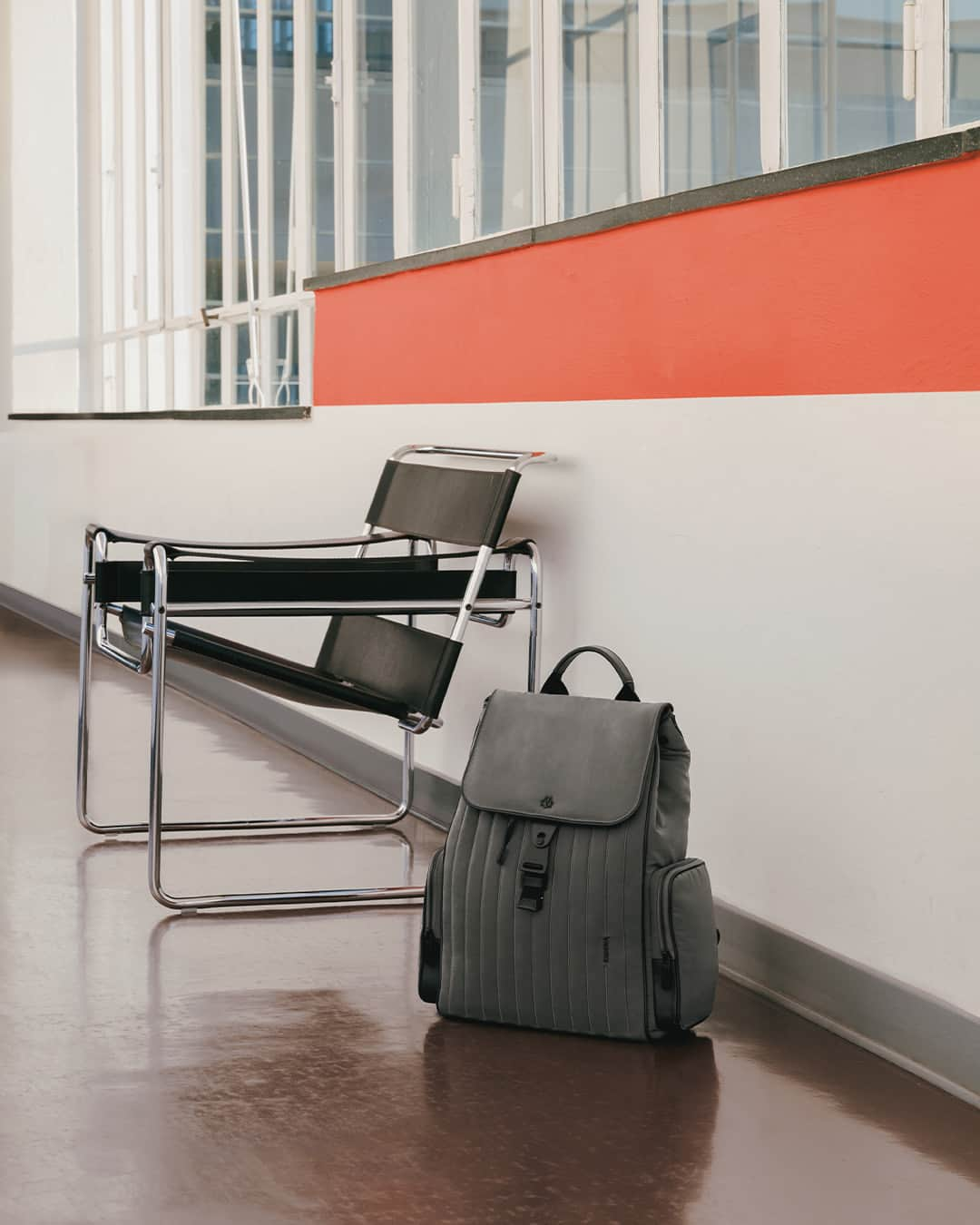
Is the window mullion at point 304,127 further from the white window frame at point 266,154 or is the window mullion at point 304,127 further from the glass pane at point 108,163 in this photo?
the glass pane at point 108,163

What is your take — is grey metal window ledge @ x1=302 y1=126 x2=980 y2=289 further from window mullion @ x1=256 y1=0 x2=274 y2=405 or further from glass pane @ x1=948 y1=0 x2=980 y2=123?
window mullion @ x1=256 y1=0 x2=274 y2=405

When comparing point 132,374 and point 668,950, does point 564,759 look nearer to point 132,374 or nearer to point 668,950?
point 668,950

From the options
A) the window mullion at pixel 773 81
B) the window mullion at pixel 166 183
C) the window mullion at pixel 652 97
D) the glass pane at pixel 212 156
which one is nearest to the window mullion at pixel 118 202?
the window mullion at pixel 166 183

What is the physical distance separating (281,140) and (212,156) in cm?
77

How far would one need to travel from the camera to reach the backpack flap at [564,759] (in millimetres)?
2217

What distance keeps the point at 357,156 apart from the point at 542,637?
202 centimetres

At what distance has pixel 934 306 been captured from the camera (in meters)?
2.10

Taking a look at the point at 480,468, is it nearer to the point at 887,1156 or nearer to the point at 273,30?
the point at 887,1156

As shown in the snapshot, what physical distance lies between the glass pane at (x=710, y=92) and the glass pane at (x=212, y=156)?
3358 millimetres

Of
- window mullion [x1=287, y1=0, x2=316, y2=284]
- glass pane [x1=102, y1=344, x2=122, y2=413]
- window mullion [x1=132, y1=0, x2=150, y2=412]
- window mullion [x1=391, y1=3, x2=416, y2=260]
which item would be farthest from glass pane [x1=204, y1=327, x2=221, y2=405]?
window mullion [x1=391, y1=3, x2=416, y2=260]

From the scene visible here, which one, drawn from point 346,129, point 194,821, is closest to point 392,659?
point 194,821

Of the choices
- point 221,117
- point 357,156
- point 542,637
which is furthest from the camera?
point 221,117

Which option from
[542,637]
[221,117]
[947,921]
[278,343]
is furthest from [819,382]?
[221,117]

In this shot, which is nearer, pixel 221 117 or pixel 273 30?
pixel 273 30
